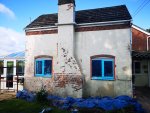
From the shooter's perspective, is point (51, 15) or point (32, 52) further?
point (51, 15)

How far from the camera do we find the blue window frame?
13047 millimetres

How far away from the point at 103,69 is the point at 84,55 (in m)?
1.74

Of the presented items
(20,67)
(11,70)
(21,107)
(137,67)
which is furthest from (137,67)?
(21,107)

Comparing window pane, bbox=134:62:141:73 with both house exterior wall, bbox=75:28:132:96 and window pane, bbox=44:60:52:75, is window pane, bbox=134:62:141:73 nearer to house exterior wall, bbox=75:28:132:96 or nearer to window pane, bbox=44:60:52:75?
house exterior wall, bbox=75:28:132:96

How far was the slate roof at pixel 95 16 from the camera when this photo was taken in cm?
1375

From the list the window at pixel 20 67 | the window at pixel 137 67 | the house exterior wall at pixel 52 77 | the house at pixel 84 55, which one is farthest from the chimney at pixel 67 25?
the window at pixel 137 67

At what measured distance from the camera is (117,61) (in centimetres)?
1286

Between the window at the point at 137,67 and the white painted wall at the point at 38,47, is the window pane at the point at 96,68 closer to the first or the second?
the white painted wall at the point at 38,47

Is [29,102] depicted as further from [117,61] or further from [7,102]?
[117,61]

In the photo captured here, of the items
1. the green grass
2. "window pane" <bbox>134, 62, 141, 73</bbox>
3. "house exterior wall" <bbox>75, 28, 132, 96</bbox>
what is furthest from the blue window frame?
"window pane" <bbox>134, 62, 141, 73</bbox>

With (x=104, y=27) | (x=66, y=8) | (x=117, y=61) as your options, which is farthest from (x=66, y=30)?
(x=117, y=61)

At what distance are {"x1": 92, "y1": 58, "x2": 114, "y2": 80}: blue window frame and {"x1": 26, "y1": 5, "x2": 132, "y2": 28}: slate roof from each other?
305 centimetres

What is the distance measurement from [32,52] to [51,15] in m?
4.44

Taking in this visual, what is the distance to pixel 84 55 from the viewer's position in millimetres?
13695
